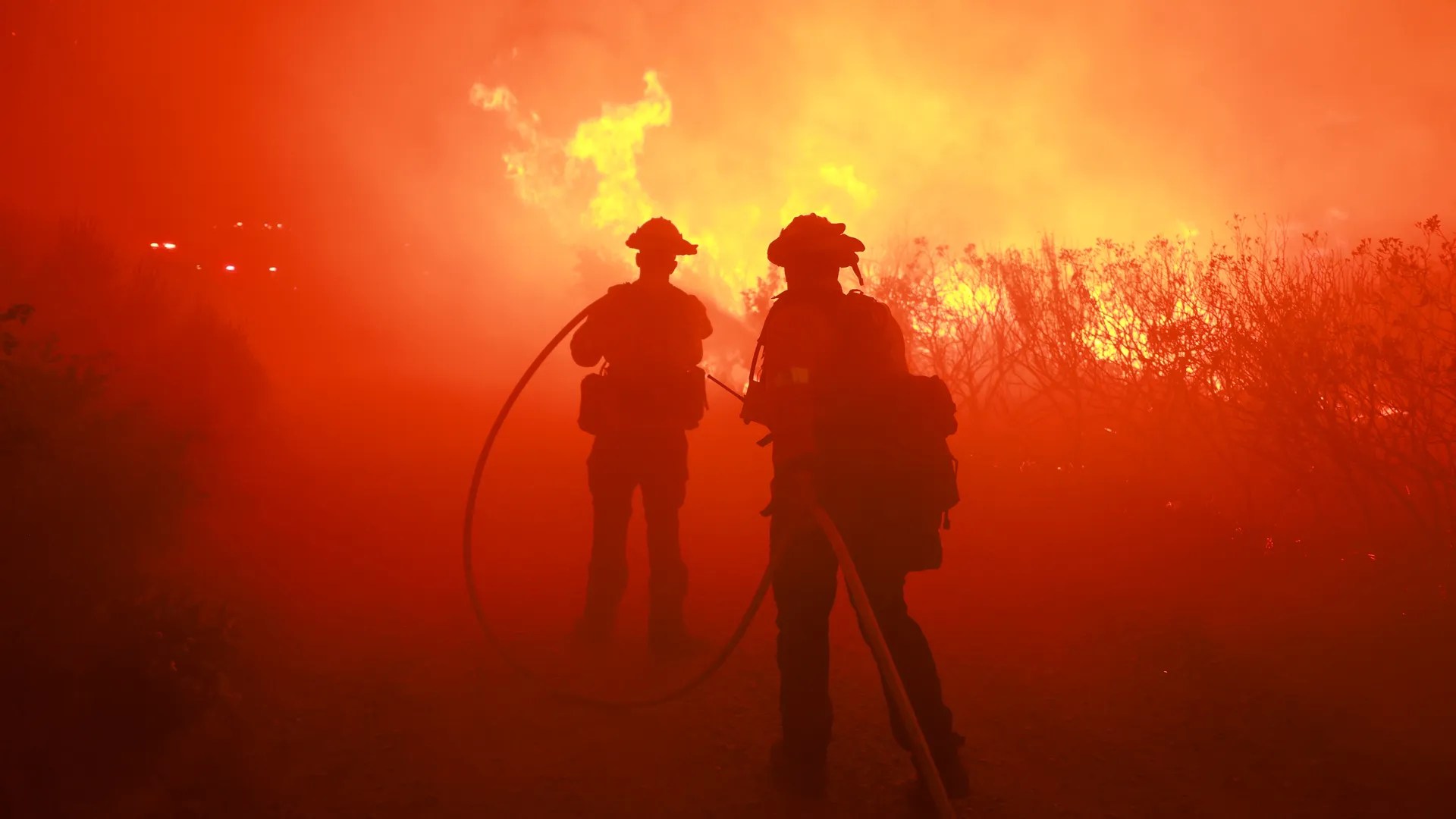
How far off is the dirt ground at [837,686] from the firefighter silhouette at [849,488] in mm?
480

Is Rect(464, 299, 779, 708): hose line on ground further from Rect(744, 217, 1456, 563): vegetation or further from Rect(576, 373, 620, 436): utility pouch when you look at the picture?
Rect(744, 217, 1456, 563): vegetation

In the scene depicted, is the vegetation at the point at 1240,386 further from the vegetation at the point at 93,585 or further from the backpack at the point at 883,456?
the vegetation at the point at 93,585

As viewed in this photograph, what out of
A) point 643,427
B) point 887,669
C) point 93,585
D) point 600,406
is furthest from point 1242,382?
point 93,585

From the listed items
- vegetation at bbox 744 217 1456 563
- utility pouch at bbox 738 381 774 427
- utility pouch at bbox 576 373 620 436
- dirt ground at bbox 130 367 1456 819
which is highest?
vegetation at bbox 744 217 1456 563

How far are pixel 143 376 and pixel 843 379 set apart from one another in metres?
10.2

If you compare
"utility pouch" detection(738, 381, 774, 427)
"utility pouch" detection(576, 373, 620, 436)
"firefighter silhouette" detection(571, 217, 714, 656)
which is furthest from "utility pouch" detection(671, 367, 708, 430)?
"utility pouch" detection(738, 381, 774, 427)

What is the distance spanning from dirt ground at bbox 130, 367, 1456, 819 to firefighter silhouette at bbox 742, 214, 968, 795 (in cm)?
48

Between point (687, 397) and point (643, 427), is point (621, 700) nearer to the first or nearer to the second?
point (643, 427)

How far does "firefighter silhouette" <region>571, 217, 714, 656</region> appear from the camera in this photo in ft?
16.8

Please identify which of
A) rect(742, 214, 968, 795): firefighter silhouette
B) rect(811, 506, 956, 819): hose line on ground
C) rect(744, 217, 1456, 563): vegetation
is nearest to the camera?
rect(811, 506, 956, 819): hose line on ground

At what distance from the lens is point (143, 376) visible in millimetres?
9938

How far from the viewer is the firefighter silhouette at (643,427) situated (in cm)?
511

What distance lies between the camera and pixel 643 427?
5.11 meters

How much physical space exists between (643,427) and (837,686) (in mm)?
2005
